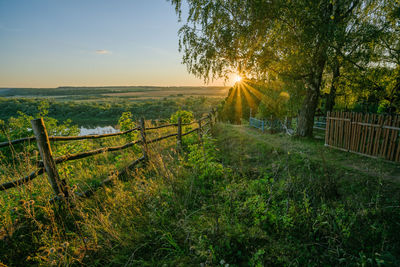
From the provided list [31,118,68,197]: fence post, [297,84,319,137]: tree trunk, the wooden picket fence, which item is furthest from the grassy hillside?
[297,84,319,137]: tree trunk

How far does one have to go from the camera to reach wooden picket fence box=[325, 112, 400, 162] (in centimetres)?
632

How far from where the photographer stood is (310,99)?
1002 cm

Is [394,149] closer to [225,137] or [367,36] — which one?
[367,36]

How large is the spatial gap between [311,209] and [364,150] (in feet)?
20.6

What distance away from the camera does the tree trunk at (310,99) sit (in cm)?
925

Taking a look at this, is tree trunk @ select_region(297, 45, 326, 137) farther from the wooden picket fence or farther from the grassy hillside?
the grassy hillside

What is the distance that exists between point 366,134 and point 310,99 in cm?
355

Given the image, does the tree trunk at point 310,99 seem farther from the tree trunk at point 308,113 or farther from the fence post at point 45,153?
the fence post at point 45,153

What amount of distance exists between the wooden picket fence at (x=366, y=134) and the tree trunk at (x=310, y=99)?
166 centimetres

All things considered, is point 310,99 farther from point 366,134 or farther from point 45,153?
point 45,153

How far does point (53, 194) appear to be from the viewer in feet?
10.6

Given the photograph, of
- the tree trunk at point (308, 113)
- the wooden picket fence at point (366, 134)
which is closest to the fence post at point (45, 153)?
the wooden picket fence at point (366, 134)

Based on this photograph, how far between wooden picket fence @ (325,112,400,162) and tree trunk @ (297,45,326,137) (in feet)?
5.44

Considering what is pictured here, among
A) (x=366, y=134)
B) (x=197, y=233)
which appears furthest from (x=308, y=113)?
(x=197, y=233)
